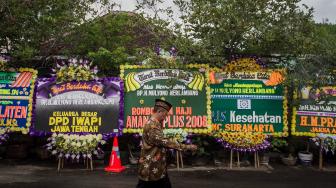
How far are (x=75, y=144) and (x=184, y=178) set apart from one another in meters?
2.62

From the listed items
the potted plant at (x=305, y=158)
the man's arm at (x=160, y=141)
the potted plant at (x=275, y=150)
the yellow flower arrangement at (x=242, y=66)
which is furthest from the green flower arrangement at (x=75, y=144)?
the potted plant at (x=305, y=158)

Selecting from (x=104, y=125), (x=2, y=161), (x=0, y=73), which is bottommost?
(x=2, y=161)

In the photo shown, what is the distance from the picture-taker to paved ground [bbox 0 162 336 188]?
7.67 m

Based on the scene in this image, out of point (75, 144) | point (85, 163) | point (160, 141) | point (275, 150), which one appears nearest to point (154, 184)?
point (160, 141)

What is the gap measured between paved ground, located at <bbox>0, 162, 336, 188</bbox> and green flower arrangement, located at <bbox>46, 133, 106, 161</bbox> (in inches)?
15.9

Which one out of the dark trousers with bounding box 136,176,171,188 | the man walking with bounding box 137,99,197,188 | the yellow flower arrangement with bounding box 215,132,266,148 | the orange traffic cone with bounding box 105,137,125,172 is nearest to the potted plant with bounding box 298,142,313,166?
the yellow flower arrangement with bounding box 215,132,266,148

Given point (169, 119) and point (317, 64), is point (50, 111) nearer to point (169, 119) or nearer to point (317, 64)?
point (169, 119)

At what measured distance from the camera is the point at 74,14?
11047 mm

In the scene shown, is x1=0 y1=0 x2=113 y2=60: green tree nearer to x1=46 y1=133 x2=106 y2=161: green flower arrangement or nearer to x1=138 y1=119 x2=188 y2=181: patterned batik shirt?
x1=46 y1=133 x2=106 y2=161: green flower arrangement

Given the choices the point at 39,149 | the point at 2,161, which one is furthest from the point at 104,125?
the point at 2,161

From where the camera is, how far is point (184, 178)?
823 centimetres

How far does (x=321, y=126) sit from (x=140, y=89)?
14.7ft

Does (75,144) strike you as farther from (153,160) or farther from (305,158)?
(305,158)

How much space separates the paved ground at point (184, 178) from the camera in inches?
302
